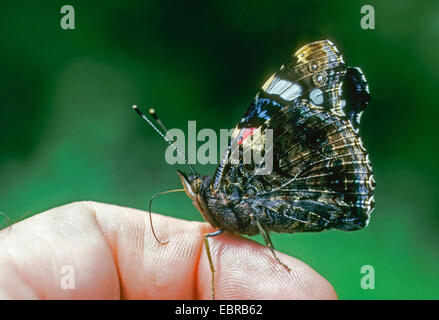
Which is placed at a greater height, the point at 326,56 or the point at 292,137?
the point at 326,56

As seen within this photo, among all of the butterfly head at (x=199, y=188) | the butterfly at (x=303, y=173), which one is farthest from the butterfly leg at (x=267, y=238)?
the butterfly head at (x=199, y=188)

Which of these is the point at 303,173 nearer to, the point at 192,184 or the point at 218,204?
the point at 218,204

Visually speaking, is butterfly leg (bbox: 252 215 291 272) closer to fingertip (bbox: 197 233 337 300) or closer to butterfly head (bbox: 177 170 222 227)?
fingertip (bbox: 197 233 337 300)

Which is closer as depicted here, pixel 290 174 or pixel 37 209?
pixel 290 174

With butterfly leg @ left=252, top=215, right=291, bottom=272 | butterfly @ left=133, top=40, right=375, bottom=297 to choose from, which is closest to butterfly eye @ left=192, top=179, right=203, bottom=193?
butterfly @ left=133, top=40, right=375, bottom=297
